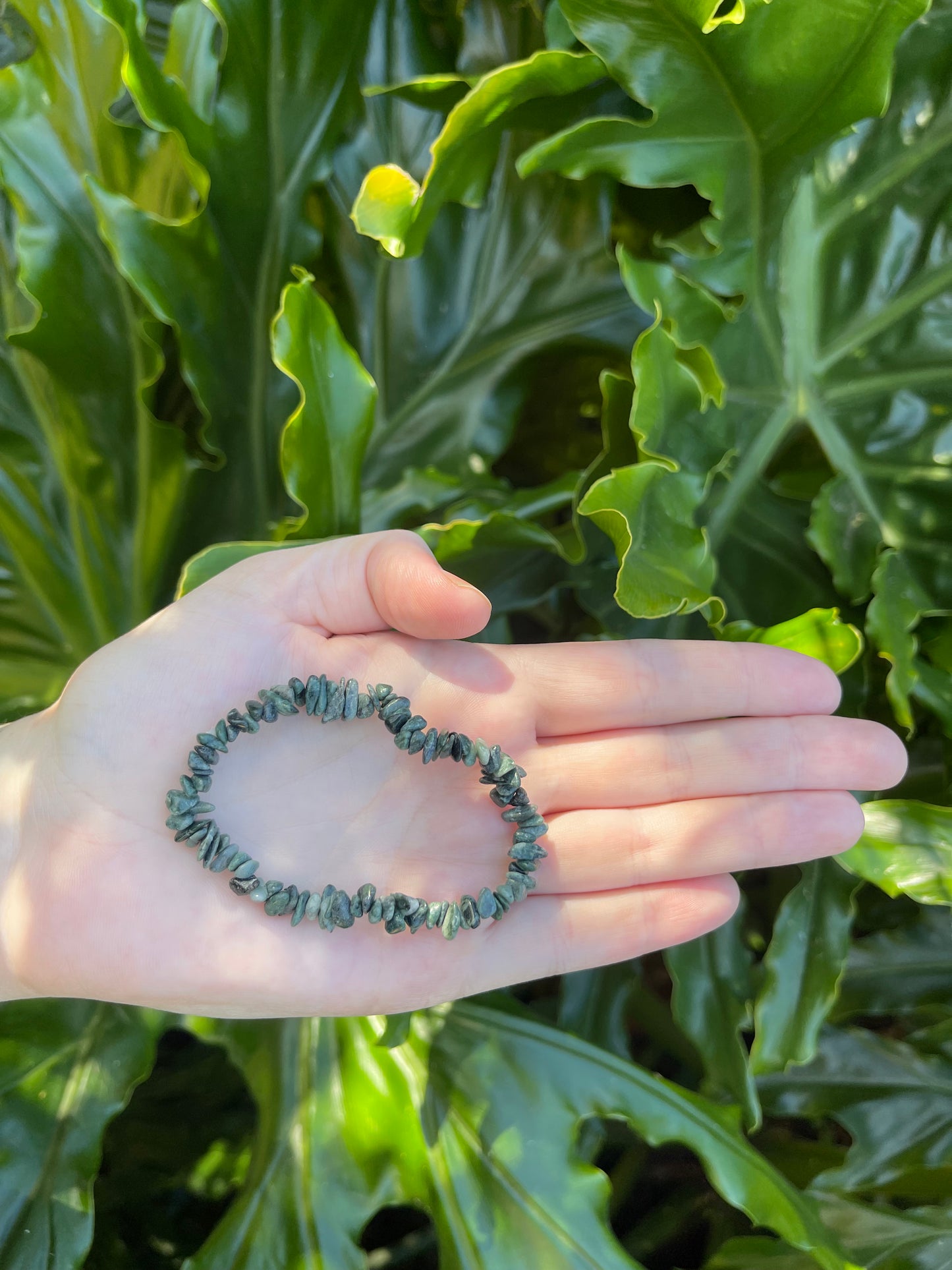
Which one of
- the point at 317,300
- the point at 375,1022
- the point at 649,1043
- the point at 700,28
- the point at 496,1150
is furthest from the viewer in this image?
the point at 649,1043

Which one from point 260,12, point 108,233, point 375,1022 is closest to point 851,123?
point 260,12

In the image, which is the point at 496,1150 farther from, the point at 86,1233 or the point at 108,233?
the point at 108,233

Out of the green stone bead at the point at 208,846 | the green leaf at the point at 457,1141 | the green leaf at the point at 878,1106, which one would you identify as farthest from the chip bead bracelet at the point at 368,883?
the green leaf at the point at 878,1106

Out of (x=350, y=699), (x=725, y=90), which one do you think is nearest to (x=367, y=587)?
(x=350, y=699)

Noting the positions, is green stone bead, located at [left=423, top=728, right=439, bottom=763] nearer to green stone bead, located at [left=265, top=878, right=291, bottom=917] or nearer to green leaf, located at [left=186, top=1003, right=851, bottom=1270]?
green stone bead, located at [left=265, top=878, right=291, bottom=917]

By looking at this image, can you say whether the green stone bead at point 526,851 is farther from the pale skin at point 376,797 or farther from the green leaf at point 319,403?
the green leaf at point 319,403

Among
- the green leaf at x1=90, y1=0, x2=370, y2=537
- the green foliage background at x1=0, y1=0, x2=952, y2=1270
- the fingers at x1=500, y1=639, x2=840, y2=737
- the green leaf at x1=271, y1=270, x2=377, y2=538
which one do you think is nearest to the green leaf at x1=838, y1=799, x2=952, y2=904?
the green foliage background at x1=0, y1=0, x2=952, y2=1270
